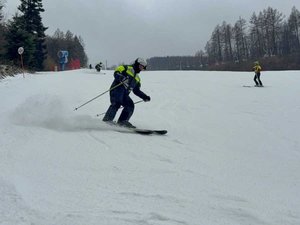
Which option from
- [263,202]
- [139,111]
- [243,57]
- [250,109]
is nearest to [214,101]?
[250,109]

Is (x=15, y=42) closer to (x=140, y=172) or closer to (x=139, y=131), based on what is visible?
(x=139, y=131)

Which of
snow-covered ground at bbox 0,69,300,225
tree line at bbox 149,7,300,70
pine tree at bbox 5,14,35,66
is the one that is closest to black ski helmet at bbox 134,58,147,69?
snow-covered ground at bbox 0,69,300,225

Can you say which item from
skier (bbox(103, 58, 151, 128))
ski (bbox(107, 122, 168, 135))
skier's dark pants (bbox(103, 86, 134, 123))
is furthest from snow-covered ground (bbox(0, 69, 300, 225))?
skier (bbox(103, 58, 151, 128))

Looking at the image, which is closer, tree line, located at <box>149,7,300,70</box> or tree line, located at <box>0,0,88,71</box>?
tree line, located at <box>0,0,88,71</box>

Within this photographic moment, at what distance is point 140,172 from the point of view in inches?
218

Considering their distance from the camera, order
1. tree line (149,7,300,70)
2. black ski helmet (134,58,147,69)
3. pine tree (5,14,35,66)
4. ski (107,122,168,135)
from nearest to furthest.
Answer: ski (107,122,168,135) → black ski helmet (134,58,147,69) → pine tree (5,14,35,66) → tree line (149,7,300,70)

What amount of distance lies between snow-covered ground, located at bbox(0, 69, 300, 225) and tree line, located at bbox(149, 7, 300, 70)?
77.2m

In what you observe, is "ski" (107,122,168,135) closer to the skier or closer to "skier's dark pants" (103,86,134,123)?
the skier

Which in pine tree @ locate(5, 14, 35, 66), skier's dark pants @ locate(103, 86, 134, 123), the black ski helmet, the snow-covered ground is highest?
pine tree @ locate(5, 14, 35, 66)

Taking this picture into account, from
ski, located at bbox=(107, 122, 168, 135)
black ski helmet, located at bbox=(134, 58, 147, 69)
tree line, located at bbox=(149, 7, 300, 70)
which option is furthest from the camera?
tree line, located at bbox=(149, 7, 300, 70)

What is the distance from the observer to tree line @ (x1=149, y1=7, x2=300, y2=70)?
90.3 meters

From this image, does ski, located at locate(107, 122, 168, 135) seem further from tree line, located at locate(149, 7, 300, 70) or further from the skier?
tree line, located at locate(149, 7, 300, 70)

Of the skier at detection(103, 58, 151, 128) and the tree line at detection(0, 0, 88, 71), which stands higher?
the tree line at detection(0, 0, 88, 71)

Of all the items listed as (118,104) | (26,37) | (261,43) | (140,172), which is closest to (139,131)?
(118,104)
